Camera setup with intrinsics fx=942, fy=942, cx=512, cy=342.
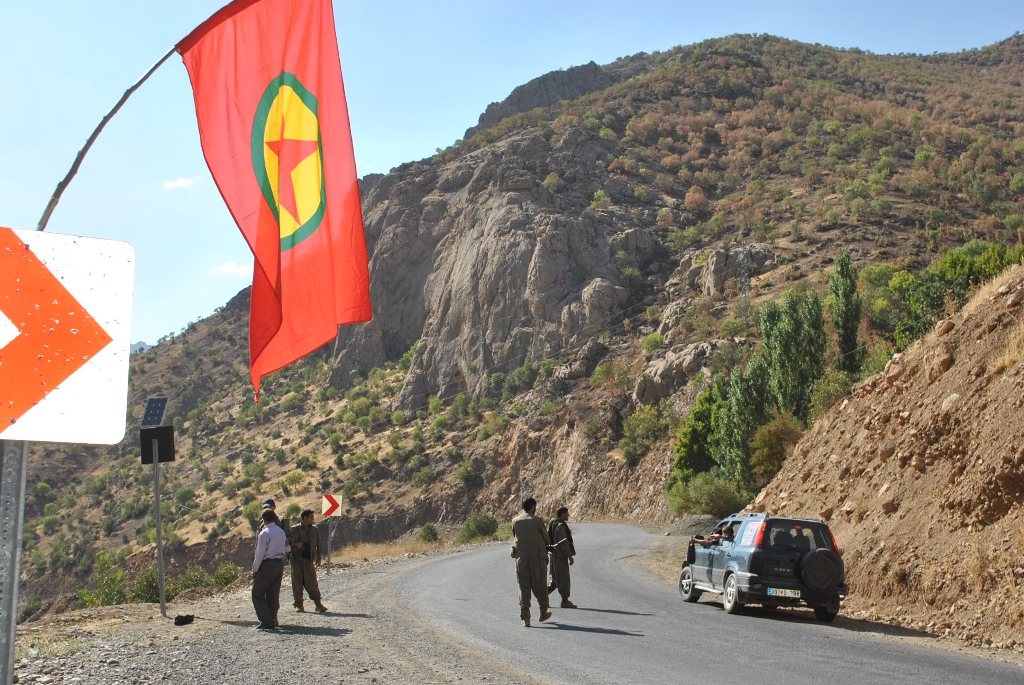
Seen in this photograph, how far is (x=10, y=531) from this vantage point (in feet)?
12.9

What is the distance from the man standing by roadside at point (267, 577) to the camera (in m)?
12.9

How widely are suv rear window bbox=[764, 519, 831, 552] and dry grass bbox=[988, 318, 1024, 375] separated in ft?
15.4

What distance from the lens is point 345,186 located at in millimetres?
9758

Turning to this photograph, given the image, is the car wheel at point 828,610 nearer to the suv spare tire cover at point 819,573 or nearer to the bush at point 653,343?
the suv spare tire cover at point 819,573

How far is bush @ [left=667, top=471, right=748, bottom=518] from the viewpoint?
38.9 m

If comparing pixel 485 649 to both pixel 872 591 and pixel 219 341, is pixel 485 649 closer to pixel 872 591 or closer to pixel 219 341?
pixel 872 591

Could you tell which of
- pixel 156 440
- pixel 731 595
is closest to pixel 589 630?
pixel 731 595

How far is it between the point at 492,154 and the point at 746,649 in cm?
8107

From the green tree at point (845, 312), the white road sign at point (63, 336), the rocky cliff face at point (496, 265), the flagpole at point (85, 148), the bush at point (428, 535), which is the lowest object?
the bush at point (428, 535)

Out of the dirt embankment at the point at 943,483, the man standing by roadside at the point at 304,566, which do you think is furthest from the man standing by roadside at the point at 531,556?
the dirt embankment at the point at 943,483

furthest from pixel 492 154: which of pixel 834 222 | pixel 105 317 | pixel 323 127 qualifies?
pixel 105 317

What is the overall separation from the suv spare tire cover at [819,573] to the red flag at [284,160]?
8267mm

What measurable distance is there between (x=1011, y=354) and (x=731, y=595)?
6566mm

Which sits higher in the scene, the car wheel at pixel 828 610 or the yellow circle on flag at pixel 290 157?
the yellow circle on flag at pixel 290 157
